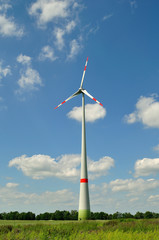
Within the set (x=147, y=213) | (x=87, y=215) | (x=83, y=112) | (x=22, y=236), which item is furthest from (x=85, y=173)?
(x=147, y=213)

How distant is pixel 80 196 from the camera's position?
55250 mm

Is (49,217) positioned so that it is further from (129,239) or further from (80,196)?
(129,239)

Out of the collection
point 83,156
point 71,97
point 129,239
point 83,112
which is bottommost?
point 129,239

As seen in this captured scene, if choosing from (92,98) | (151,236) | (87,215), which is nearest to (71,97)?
(92,98)

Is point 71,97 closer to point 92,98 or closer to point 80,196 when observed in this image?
point 92,98

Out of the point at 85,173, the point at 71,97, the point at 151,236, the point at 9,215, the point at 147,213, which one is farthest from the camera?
the point at 147,213

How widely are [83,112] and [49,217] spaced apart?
4681 cm

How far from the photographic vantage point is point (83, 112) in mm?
65375

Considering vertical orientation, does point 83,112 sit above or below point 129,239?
above

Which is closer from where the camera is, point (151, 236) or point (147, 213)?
point (151, 236)

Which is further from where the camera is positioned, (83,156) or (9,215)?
(9,215)

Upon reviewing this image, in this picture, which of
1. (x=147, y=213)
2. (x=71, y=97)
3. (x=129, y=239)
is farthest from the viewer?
(x=147, y=213)

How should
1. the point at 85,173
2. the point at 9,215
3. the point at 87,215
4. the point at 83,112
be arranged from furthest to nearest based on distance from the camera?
the point at 9,215, the point at 83,112, the point at 85,173, the point at 87,215

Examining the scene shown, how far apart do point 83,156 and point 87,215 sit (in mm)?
13778
